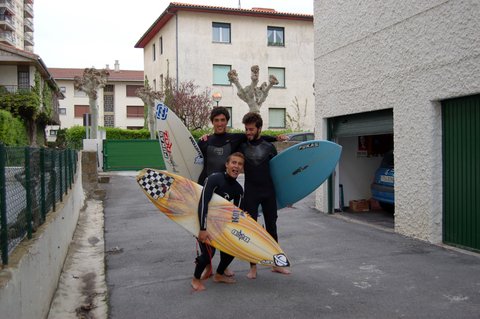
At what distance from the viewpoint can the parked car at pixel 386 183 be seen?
31.1 feet

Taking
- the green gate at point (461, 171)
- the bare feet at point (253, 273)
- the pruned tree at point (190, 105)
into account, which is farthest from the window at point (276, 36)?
the bare feet at point (253, 273)

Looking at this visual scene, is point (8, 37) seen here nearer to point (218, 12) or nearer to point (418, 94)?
point (218, 12)

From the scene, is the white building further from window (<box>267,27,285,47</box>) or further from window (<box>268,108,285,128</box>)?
window (<box>267,27,285,47</box>)

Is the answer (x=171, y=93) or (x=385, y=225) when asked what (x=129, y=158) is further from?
(x=385, y=225)

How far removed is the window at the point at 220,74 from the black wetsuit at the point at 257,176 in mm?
27042

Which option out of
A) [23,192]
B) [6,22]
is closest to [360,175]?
[23,192]

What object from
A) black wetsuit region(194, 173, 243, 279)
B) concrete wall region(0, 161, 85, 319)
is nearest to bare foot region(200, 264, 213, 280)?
black wetsuit region(194, 173, 243, 279)

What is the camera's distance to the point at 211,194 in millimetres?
5047

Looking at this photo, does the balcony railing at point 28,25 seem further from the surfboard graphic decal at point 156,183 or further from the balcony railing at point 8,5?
the surfboard graphic decal at point 156,183

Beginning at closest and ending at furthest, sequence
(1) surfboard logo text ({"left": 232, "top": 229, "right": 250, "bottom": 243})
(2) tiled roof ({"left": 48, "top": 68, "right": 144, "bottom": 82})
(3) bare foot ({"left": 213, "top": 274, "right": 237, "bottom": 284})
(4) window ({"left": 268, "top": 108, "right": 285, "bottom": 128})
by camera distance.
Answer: (1) surfboard logo text ({"left": 232, "top": 229, "right": 250, "bottom": 243}), (3) bare foot ({"left": 213, "top": 274, "right": 237, "bottom": 284}), (4) window ({"left": 268, "top": 108, "right": 285, "bottom": 128}), (2) tiled roof ({"left": 48, "top": 68, "right": 144, "bottom": 82})

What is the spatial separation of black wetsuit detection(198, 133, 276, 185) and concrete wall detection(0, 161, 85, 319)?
1769 millimetres

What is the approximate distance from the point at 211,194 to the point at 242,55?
2829 cm

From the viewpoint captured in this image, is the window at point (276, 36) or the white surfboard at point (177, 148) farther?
the window at point (276, 36)

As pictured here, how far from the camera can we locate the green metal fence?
A: 349 cm
